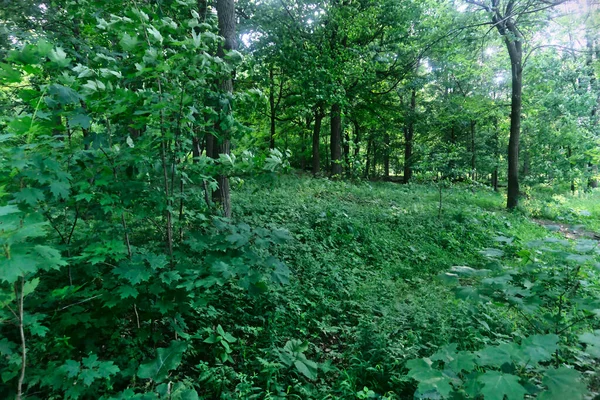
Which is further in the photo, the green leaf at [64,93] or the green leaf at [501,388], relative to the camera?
the green leaf at [64,93]

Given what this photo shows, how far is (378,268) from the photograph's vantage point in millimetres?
6145

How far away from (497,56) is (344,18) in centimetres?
1051

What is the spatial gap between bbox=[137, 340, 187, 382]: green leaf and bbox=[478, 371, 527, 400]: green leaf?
1.94 metres

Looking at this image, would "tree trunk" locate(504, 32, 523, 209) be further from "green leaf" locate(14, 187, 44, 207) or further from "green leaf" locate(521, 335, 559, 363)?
"green leaf" locate(14, 187, 44, 207)

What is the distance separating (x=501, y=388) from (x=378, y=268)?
458 cm

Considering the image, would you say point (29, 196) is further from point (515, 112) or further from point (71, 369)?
point (515, 112)

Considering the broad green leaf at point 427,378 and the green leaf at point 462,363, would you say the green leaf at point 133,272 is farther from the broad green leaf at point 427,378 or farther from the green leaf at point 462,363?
the green leaf at point 462,363

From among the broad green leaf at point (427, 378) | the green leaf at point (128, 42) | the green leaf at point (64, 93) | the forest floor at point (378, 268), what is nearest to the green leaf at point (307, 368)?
the forest floor at point (378, 268)

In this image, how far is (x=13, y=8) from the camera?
5852 mm

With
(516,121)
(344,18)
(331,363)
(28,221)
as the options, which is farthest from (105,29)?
(516,121)

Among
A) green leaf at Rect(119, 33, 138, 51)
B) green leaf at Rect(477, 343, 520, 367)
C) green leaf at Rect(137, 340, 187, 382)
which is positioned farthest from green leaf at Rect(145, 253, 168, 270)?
green leaf at Rect(477, 343, 520, 367)

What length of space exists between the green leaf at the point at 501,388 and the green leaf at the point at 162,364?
6.37 feet

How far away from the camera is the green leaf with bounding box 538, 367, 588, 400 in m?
1.59

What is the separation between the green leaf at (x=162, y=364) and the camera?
213 centimetres
